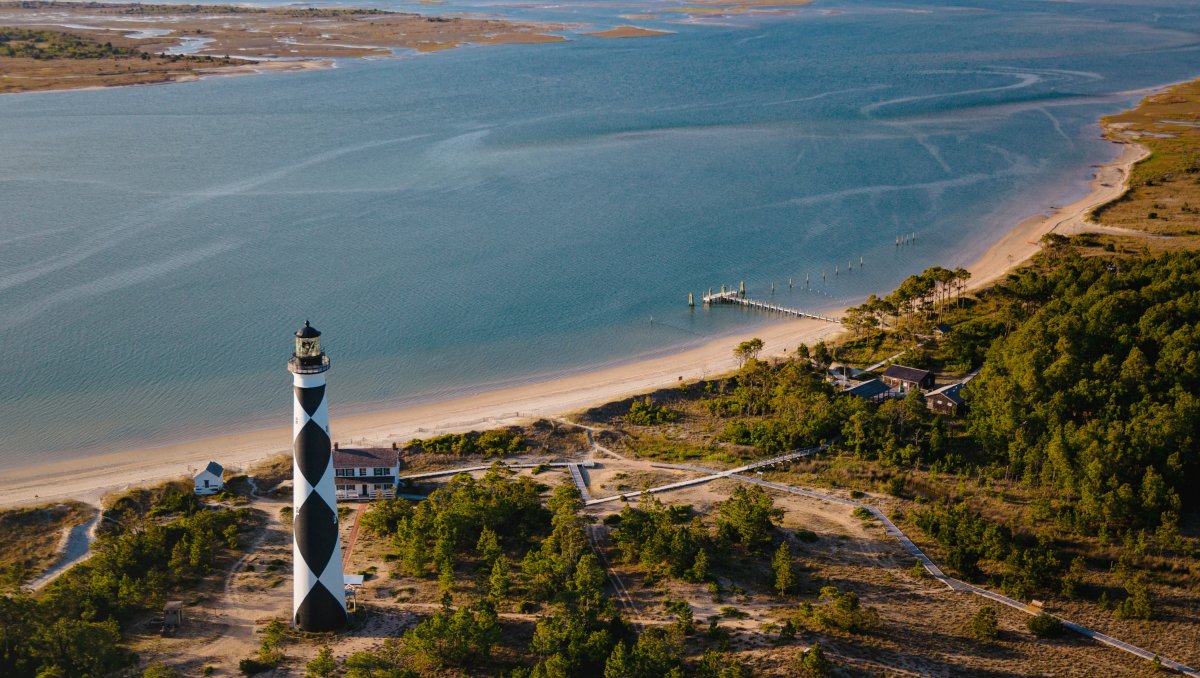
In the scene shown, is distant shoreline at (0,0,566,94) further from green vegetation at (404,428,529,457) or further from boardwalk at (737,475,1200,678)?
boardwalk at (737,475,1200,678)

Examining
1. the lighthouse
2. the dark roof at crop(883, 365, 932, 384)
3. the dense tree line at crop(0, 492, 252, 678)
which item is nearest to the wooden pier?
the dark roof at crop(883, 365, 932, 384)

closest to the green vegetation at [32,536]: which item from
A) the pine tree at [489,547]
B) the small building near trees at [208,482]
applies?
the small building near trees at [208,482]

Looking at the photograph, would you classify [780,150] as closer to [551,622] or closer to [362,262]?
[362,262]

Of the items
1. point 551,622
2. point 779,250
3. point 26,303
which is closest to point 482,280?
point 779,250

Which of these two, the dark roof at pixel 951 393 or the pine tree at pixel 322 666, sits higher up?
the dark roof at pixel 951 393

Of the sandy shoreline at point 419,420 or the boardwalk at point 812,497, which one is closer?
the boardwalk at point 812,497

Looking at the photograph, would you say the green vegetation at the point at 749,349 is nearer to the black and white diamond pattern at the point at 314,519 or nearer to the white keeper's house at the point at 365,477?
the white keeper's house at the point at 365,477
